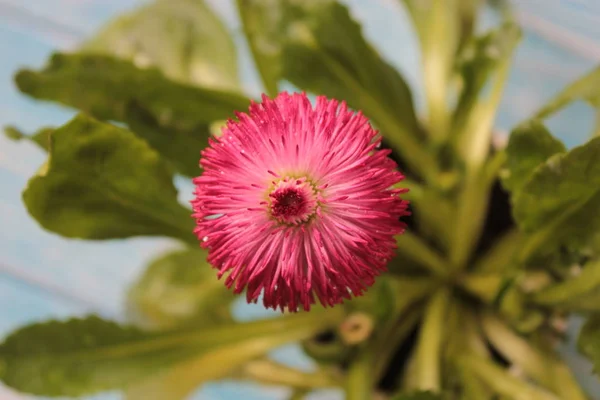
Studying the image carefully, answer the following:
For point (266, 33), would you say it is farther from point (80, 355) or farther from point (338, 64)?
point (80, 355)

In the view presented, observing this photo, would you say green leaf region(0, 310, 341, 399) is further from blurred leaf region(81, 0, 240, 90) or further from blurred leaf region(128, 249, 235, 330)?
blurred leaf region(81, 0, 240, 90)

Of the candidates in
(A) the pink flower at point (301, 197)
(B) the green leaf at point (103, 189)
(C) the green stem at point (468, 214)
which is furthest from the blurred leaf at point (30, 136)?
(C) the green stem at point (468, 214)

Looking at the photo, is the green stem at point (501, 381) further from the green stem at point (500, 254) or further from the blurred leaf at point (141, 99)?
the blurred leaf at point (141, 99)

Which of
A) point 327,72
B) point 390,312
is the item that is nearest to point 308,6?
point 327,72

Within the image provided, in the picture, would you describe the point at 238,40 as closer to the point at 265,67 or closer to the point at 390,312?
the point at 265,67

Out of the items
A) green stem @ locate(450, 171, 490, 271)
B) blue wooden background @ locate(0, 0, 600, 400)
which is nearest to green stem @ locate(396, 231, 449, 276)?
green stem @ locate(450, 171, 490, 271)

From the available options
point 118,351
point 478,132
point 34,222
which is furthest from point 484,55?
point 34,222
